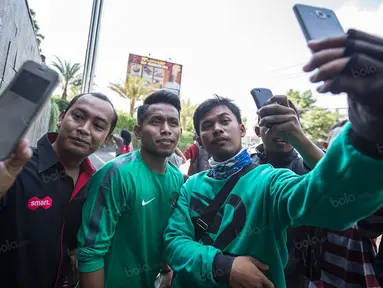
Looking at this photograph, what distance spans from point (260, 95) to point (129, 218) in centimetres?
101

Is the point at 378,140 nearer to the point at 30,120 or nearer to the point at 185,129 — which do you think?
the point at 30,120

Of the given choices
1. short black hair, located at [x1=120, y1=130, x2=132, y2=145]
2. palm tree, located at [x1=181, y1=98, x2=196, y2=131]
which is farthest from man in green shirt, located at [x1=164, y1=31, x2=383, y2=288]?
palm tree, located at [x1=181, y1=98, x2=196, y2=131]

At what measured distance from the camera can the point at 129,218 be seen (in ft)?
4.29

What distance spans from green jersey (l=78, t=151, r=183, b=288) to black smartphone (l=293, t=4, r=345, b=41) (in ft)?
3.56

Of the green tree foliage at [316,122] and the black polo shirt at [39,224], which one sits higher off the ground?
A: the green tree foliage at [316,122]

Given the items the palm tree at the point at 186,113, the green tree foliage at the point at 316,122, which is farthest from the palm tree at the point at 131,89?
the green tree foliage at the point at 316,122

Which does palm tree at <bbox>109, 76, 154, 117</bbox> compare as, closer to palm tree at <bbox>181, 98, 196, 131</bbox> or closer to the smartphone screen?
palm tree at <bbox>181, 98, 196, 131</bbox>

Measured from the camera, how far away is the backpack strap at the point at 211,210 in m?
1.17

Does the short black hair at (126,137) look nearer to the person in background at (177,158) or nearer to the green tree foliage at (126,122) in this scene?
the person in background at (177,158)

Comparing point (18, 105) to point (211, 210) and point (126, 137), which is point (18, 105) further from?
point (126, 137)

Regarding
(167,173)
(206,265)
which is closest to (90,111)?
(167,173)

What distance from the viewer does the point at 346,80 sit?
0.54m

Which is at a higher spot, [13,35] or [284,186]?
[13,35]

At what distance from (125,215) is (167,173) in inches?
14.6
